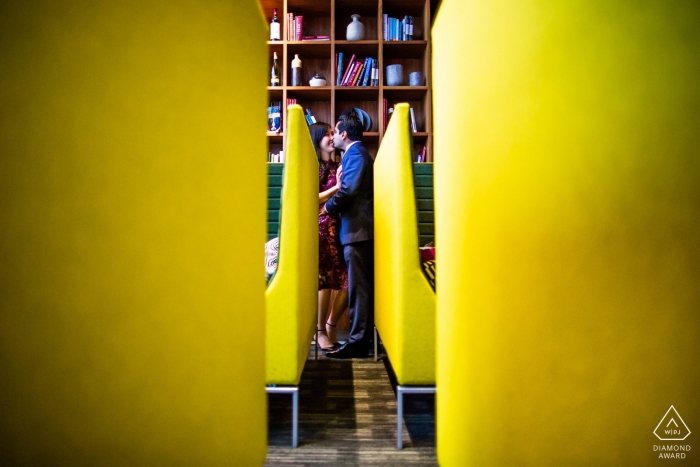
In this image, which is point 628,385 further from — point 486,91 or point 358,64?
point 358,64

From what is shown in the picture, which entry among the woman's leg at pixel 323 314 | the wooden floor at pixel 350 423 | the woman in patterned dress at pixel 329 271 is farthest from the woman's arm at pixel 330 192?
the wooden floor at pixel 350 423

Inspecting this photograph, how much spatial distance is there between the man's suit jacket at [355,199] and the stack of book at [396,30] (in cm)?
178

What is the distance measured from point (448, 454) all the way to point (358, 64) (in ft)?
12.0

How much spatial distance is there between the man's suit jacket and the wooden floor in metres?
0.78

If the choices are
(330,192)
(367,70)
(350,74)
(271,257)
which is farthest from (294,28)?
(271,257)

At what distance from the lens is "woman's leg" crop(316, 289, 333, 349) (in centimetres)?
279

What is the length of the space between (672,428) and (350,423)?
46.3 inches

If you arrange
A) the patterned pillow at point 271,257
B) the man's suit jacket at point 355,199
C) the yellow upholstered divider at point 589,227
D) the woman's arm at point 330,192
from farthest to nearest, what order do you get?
the woman's arm at point 330,192 < the man's suit jacket at point 355,199 < the patterned pillow at point 271,257 < the yellow upholstered divider at point 589,227

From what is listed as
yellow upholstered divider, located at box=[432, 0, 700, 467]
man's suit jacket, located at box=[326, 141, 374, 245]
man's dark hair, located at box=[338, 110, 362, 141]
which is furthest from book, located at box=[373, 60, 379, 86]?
yellow upholstered divider, located at box=[432, 0, 700, 467]

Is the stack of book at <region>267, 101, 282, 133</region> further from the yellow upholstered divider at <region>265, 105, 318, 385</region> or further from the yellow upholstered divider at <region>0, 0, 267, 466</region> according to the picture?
the yellow upholstered divider at <region>0, 0, 267, 466</region>

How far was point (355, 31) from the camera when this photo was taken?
386cm

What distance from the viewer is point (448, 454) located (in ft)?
2.64

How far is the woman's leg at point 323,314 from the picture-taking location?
9.14 ft

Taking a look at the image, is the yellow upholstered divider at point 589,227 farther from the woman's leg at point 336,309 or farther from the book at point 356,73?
the book at point 356,73
